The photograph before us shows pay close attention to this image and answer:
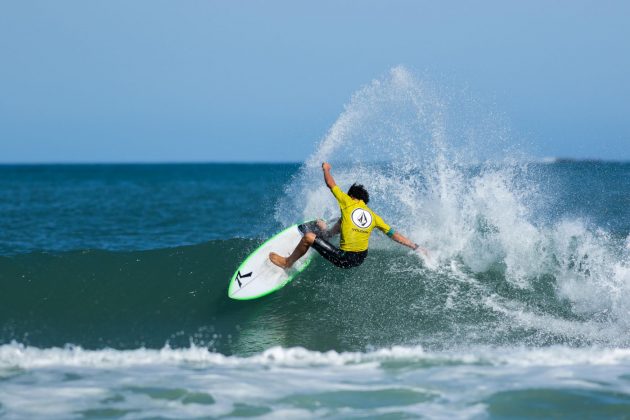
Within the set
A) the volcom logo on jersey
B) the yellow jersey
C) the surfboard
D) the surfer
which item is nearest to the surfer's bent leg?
the surfer

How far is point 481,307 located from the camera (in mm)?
9219

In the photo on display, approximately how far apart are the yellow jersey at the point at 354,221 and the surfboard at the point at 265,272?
1216 millimetres

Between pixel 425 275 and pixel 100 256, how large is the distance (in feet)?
18.6

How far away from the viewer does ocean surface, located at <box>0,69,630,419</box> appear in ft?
20.3

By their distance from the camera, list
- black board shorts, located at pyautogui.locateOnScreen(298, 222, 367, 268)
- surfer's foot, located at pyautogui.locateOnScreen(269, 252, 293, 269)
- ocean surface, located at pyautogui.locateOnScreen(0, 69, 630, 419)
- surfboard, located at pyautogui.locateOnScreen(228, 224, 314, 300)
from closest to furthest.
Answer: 1. ocean surface, located at pyautogui.locateOnScreen(0, 69, 630, 419)
2. black board shorts, located at pyautogui.locateOnScreen(298, 222, 367, 268)
3. surfboard, located at pyautogui.locateOnScreen(228, 224, 314, 300)
4. surfer's foot, located at pyautogui.locateOnScreen(269, 252, 293, 269)

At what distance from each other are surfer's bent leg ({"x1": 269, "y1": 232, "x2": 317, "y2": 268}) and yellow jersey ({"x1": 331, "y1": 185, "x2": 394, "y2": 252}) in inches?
18.4

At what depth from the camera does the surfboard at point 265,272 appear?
964cm

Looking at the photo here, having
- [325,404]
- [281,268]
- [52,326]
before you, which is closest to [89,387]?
[325,404]

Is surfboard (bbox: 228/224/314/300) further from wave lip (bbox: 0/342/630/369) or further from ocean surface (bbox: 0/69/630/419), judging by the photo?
wave lip (bbox: 0/342/630/369)

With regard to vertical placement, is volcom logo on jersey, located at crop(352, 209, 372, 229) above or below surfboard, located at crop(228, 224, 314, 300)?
above

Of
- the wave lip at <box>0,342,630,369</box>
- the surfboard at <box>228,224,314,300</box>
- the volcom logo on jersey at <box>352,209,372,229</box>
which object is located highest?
the volcom logo on jersey at <box>352,209,372,229</box>

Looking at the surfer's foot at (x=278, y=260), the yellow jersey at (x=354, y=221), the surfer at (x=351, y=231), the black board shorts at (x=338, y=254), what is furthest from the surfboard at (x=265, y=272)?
the yellow jersey at (x=354, y=221)

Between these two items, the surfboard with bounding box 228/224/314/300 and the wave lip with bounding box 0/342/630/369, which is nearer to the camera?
the wave lip with bounding box 0/342/630/369

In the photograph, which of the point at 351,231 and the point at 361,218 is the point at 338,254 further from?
the point at 361,218
